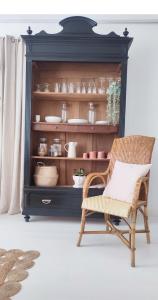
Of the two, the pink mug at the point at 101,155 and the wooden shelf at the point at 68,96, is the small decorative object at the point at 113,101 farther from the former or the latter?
the pink mug at the point at 101,155

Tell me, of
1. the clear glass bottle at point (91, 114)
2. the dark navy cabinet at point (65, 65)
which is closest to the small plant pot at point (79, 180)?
the dark navy cabinet at point (65, 65)

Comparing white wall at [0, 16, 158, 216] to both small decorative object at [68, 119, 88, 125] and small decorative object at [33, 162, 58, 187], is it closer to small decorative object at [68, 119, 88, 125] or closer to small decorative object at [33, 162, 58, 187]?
small decorative object at [68, 119, 88, 125]

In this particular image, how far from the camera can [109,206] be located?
8.52 feet

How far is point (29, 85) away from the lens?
3.42 m

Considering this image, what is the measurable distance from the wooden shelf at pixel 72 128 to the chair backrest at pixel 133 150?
31cm

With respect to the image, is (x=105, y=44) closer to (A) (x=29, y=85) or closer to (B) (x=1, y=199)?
(A) (x=29, y=85)

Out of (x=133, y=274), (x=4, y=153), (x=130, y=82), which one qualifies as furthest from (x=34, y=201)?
(x=130, y=82)

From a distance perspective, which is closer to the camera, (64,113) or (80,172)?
(80,172)

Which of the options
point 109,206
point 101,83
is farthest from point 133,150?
point 101,83

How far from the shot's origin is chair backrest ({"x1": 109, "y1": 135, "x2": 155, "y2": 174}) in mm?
2949

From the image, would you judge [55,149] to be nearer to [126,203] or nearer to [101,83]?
[101,83]

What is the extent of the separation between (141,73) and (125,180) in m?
1.62

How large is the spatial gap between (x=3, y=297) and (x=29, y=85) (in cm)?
224

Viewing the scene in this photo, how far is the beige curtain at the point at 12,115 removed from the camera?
→ 369 cm
